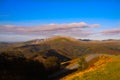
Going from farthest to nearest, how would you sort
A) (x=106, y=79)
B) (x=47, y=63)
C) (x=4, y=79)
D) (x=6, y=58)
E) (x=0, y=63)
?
(x=47, y=63) < (x=6, y=58) < (x=0, y=63) < (x=4, y=79) < (x=106, y=79)

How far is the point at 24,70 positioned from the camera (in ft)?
240

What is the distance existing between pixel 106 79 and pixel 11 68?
1223 inches

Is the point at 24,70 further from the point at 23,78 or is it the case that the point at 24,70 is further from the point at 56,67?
the point at 56,67

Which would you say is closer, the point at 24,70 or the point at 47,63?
the point at 24,70

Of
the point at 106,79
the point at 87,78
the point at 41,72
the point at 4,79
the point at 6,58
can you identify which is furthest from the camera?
the point at 41,72

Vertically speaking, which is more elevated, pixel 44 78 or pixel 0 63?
pixel 0 63

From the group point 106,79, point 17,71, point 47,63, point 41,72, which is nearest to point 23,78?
point 17,71

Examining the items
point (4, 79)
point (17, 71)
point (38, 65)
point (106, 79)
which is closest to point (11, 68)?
point (17, 71)

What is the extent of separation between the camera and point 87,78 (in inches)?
2088

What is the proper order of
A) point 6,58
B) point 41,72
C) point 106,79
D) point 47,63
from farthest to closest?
point 47,63
point 41,72
point 6,58
point 106,79

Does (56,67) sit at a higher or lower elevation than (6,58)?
lower

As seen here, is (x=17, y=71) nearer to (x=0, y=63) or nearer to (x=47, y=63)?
(x=0, y=63)

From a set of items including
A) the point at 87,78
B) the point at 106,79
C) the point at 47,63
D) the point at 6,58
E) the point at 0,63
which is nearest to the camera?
the point at 106,79

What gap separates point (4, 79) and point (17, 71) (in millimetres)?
8369
